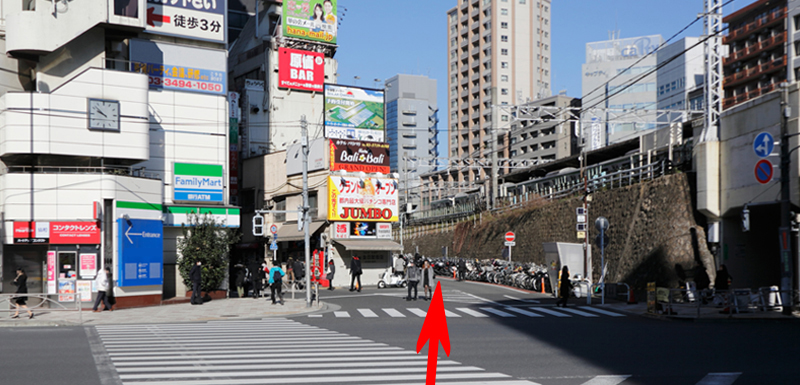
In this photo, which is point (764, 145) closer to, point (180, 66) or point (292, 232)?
point (180, 66)

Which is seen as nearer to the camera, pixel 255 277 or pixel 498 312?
pixel 498 312

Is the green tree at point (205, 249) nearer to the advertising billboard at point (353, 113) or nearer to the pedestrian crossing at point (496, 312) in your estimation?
the pedestrian crossing at point (496, 312)

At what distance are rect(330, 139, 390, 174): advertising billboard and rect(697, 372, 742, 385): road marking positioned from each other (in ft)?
113

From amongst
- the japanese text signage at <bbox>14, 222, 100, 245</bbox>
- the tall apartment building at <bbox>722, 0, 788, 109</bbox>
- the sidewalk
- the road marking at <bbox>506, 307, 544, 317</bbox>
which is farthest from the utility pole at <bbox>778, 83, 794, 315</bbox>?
the tall apartment building at <bbox>722, 0, 788, 109</bbox>

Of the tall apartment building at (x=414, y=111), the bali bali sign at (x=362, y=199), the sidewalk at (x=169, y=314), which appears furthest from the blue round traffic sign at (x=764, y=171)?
the tall apartment building at (x=414, y=111)

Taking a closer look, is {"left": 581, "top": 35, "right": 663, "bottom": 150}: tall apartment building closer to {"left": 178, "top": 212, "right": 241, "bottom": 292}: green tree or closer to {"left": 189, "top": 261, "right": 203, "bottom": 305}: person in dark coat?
{"left": 178, "top": 212, "right": 241, "bottom": 292}: green tree

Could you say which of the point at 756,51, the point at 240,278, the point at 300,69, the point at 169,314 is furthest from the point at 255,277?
Result: the point at 756,51

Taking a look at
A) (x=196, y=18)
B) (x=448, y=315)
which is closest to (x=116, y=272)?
(x=448, y=315)

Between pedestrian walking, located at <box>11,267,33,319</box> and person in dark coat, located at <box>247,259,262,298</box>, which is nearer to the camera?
pedestrian walking, located at <box>11,267,33,319</box>

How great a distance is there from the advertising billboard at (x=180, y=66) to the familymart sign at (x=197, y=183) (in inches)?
154

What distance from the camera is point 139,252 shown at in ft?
86.7

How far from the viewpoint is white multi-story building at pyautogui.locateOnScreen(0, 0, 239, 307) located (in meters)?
25.1

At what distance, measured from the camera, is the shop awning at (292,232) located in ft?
140

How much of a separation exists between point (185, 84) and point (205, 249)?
29.2ft
